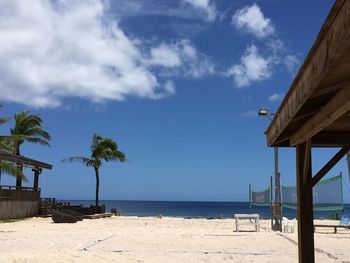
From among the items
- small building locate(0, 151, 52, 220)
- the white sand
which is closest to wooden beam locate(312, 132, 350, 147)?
the white sand

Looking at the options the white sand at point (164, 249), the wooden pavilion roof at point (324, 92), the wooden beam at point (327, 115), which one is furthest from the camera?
the white sand at point (164, 249)

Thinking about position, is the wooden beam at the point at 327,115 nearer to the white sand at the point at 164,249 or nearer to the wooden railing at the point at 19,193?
the white sand at the point at 164,249

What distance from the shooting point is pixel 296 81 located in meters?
4.18

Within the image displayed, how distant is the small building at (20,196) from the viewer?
24.5 meters

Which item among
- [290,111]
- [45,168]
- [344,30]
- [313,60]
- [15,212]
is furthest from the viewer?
[45,168]

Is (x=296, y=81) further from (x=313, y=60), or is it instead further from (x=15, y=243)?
(x=15, y=243)

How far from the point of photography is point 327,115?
4535 mm

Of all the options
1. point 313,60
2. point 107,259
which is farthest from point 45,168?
point 313,60

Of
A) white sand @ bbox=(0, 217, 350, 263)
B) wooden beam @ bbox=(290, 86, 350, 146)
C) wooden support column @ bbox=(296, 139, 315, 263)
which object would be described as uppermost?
wooden beam @ bbox=(290, 86, 350, 146)

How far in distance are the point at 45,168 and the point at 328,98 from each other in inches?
1120

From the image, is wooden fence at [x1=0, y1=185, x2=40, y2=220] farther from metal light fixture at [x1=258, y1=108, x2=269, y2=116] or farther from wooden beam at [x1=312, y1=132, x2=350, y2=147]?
wooden beam at [x1=312, y1=132, x2=350, y2=147]

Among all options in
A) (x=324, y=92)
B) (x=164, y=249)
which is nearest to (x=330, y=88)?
(x=324, y=92)

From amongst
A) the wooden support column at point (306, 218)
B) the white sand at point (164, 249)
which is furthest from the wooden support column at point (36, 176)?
the wooden support column at point (306, 218)

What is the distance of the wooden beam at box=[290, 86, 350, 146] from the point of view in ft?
13.2
